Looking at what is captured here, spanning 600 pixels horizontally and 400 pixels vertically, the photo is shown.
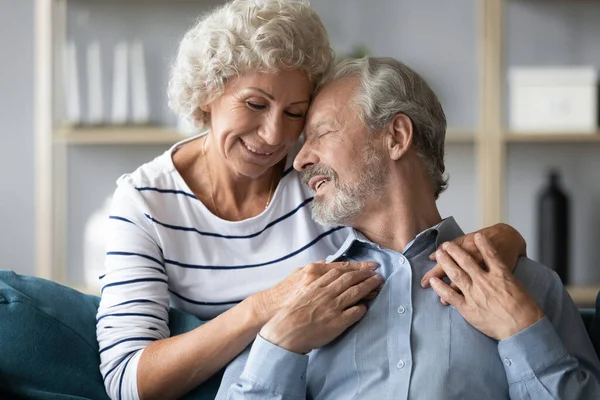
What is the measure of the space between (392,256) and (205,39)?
2.16 feet

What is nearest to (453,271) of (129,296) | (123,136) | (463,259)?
(463,259)

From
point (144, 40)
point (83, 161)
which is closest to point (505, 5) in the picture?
point (144, 40)

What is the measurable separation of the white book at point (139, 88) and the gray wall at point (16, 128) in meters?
0.51

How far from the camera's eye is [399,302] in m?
1.67

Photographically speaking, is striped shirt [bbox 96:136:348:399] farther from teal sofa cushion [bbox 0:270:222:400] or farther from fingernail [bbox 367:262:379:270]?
fingernail [bbox 367:262:379:270]

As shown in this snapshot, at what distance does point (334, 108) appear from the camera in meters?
1.81

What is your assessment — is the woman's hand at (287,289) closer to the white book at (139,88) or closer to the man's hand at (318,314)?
the man's hand at (318,314)

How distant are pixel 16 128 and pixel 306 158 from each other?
2.26 metres

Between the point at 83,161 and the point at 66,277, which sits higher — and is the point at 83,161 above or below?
above

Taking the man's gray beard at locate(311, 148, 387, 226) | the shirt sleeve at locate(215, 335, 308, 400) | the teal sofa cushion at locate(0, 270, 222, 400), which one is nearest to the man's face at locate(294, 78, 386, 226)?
the man's gray beard at locate(311, 148, 387, 226)

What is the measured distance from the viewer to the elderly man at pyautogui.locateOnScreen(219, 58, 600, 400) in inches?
61.4

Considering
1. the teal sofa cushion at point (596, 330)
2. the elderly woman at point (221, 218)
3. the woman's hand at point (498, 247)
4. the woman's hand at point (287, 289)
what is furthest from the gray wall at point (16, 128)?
the teal sofa cushion at point (596, 330)

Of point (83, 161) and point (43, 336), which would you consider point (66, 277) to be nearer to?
point (83, 161)

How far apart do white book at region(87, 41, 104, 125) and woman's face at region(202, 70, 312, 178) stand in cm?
173
